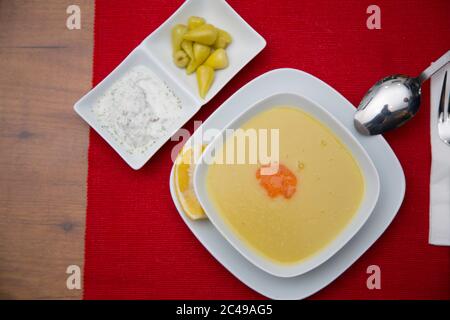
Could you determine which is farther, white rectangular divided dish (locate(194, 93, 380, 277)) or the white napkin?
the white napkin

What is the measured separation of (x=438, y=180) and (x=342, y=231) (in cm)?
34

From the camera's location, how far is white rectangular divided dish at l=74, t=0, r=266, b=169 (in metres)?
1.20

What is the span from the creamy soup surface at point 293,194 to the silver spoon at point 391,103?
108 millimetres

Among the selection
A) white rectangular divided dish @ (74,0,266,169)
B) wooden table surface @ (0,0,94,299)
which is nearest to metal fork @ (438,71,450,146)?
white rectangular divided dish @ (74,0,266,169)

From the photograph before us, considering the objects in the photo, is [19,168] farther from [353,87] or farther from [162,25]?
[353,87]

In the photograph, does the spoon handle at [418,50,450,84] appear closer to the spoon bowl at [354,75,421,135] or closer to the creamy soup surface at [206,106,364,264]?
the spoon bowl at [354,75,421,135]

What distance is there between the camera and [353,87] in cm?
128

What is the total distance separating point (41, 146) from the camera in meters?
1.26

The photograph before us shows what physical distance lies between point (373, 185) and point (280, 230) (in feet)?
0.90

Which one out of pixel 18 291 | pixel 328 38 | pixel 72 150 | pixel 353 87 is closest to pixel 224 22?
pixel 328 38

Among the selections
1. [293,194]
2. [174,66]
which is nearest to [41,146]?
[174,66]

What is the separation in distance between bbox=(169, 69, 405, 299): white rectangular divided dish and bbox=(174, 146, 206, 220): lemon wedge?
0.09 feet

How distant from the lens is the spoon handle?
3.93 ft

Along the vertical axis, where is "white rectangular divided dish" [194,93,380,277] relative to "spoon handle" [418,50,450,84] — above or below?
below
